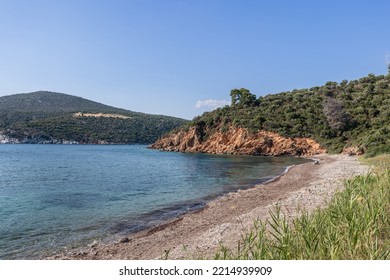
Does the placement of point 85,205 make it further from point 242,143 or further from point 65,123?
point 65,123

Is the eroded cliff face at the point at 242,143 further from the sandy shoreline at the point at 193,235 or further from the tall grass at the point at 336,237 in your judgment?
the tall grass at the point at 336,237

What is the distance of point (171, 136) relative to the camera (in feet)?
307

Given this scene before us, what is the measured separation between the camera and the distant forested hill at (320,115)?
56625 mm

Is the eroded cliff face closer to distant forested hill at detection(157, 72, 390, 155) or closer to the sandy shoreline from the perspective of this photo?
distant forested hill at detection(157, 72, 390, 155)

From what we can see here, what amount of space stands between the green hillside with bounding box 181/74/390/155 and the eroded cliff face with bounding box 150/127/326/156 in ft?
3.52

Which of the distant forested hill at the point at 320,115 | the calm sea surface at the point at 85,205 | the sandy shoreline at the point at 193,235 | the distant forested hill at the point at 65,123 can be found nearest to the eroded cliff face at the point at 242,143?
the distant forested hill at the point at 320,115

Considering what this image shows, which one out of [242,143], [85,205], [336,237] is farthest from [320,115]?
[336,237]

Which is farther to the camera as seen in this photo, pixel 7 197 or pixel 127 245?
pixel 7 197

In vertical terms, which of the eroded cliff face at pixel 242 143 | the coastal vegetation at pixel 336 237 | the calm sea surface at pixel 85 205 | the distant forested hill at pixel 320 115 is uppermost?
the distant forested hill at pixel 320 115

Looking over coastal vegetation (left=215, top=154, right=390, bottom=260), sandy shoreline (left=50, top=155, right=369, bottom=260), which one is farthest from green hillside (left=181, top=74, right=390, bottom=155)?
coastal vegetation (left=215, top=154, right=390, bottom=260)

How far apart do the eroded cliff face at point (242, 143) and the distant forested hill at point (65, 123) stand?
62.8 metres
